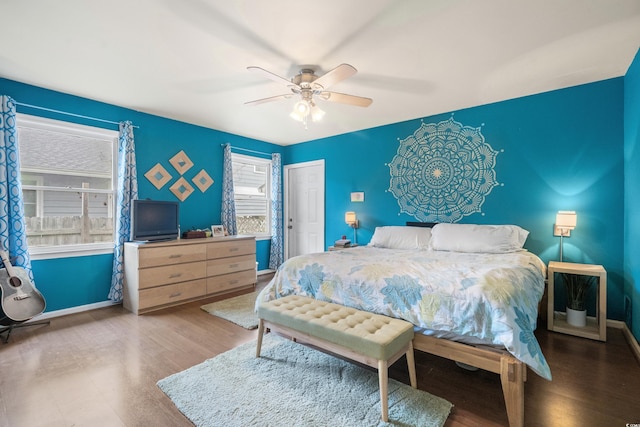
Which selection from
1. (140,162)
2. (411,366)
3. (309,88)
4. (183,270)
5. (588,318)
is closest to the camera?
(411,366)

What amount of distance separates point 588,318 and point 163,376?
3.98m

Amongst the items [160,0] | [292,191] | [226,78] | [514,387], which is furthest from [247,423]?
[292,191]

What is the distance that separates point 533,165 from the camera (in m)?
3.29

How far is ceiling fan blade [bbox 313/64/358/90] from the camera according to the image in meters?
2.15

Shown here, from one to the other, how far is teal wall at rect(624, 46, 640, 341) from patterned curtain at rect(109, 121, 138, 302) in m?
5.13

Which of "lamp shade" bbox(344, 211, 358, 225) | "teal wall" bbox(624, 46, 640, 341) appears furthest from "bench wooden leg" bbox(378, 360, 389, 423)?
"lamp shade" bbox(344, 211, 358, 225)

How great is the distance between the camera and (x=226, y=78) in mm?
2889

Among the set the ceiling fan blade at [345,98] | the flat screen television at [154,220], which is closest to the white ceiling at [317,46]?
the ceiling fan blade at [345,98]

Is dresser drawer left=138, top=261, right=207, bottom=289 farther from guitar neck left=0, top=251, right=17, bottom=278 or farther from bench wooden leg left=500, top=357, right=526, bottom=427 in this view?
bench wooden leg left=500, top=357, right=526, bottom=427

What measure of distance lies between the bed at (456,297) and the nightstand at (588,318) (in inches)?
14.0

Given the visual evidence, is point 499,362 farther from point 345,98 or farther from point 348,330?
point 345,98

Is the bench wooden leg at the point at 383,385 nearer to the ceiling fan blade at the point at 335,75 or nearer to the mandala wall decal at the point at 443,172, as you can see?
the ceiling fan blade at the point at 335,75

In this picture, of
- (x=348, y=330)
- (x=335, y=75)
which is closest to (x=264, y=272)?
(x=348, y=330)

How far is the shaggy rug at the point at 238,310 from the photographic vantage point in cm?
305
